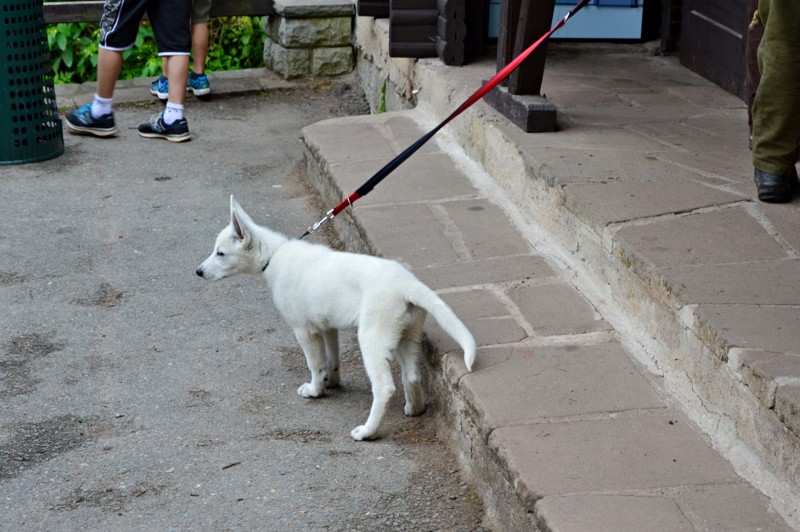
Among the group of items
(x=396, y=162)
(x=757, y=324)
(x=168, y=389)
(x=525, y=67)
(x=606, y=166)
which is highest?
(x=525, y=67)

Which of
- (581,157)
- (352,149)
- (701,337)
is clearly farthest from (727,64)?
(701,337)

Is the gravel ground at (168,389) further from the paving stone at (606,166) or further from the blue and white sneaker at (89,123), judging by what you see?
the paving stone at (606,166)

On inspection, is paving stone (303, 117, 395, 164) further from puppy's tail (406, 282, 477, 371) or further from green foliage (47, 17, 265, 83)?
green foliage (47, 17, 265, 83)

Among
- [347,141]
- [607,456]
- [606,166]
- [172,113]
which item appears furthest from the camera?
[172,113]

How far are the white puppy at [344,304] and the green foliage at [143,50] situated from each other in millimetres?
5464

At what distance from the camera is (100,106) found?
6.79 m

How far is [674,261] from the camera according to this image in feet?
11.3

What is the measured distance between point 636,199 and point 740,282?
77 centimetres

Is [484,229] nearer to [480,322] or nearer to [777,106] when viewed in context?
[480,322]

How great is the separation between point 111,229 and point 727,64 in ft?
11.1

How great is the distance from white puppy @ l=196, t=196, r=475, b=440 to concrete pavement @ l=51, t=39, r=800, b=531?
0.19 meters

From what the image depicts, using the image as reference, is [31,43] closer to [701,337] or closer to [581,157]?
[581,157]

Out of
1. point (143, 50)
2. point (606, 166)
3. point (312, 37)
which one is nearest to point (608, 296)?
point (606, 166)

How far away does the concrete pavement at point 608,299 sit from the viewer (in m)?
2.73
